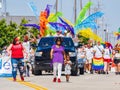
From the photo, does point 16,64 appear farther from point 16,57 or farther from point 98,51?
point 98,51

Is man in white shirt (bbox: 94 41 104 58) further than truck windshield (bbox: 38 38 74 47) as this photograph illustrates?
Yes

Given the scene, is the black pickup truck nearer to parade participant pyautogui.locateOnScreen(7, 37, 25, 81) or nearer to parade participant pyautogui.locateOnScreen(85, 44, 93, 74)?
parade participant pyautogui.locateOnScreen(7, 37, 25, 81)

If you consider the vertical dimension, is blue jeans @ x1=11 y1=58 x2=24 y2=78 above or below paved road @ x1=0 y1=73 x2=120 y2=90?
above

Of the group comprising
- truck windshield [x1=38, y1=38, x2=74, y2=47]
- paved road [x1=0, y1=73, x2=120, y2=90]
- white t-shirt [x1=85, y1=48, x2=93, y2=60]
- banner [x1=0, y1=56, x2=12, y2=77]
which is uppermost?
truck windshield [x1=38, y1=38, x2=74, y2=47]

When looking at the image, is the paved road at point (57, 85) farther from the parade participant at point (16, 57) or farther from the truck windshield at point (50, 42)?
the truck windshield at point (50, 42)

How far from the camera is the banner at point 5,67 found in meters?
30.5

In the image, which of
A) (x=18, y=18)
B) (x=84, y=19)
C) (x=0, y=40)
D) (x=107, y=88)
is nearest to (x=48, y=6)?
(x=84, y=19)

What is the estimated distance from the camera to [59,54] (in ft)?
82.4

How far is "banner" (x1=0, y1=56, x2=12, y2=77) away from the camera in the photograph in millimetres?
30516

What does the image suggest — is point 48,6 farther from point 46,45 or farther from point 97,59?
point 46,45

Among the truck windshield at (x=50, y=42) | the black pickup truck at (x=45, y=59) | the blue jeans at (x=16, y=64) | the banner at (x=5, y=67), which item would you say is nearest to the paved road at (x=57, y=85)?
the blue jeans at (x=16, y=64)

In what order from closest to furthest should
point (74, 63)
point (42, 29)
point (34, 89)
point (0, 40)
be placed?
point (34, 89)
point (74, 63)
point (42, 29)
point (0, 40)

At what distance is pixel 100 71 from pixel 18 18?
91.0 metres

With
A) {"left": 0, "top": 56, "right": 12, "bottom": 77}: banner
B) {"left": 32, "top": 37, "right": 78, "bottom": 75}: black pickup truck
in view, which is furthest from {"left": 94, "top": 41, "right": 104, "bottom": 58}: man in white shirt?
{"left": 0, "top": 56, "right": 12, "bottom": 77}: banner
